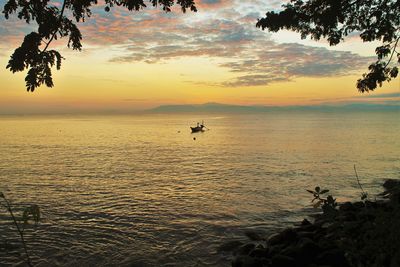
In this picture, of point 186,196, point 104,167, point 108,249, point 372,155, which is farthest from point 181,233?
point 372,155

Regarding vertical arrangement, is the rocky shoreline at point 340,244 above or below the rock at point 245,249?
above

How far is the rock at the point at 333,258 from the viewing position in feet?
29.1

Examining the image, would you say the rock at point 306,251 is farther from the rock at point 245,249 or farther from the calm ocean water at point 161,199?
the calm ocean water at point 161,199

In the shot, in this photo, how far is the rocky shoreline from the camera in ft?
16.9

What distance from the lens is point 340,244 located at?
5.39 m

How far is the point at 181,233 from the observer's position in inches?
599

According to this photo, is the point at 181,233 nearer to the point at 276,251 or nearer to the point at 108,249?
the point at 108,249

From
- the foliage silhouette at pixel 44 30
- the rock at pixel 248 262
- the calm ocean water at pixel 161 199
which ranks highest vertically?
the foliage silhouette at pixel 44 30

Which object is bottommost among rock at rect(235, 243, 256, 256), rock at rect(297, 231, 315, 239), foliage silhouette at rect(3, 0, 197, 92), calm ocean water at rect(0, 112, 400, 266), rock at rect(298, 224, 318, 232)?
calm ocean water at rect(0, 112, 400, 266)

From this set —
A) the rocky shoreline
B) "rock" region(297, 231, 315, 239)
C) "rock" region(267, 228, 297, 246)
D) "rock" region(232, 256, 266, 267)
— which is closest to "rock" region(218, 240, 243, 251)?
the rocky shoreline

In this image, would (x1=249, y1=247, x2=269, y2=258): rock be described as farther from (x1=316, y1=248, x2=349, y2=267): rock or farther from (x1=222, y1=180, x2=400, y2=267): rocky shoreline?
(x1=316, y1=248, x2=349, y2=267): rock

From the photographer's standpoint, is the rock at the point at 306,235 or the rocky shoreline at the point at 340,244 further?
the rock at the point at 306,235

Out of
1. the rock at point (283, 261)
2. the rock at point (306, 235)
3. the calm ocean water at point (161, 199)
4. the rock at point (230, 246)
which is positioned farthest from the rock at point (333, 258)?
the rock at point (230, 246)

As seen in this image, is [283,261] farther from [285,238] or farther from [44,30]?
[44,30]
